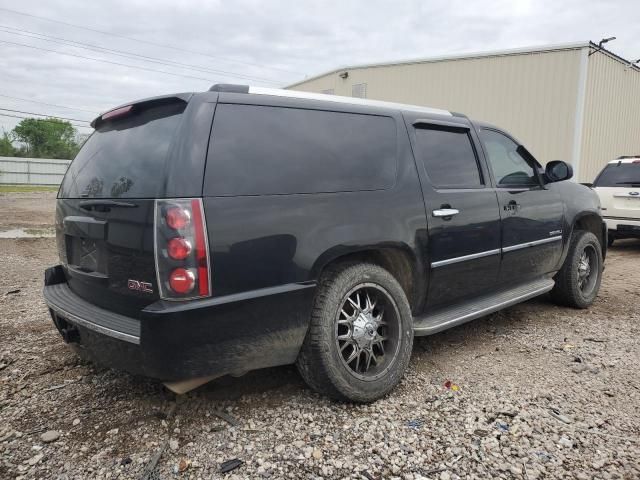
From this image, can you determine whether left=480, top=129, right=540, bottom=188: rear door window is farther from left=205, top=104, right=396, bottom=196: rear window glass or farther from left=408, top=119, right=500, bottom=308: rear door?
left=205, top=104, right=396, bottom=196: rear window glass

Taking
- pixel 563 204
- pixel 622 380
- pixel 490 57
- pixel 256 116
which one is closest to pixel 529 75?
pixel 490 57

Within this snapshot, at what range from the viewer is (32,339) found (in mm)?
3812

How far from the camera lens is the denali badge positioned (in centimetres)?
222

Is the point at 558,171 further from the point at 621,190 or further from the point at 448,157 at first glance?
the point at 621,190

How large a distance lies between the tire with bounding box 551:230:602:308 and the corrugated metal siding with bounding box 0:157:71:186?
40.6 meters

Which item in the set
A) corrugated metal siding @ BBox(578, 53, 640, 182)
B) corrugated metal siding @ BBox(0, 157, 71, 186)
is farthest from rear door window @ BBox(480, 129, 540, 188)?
corrugated metal siding @ BBox(0, 157, 71, 186)

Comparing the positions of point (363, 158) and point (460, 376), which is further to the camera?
point (460, 376)

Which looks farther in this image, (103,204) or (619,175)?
(619,175)

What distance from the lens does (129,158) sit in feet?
8.26

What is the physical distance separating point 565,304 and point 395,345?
9.33ft

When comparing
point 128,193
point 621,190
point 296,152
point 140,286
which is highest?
point 296,152

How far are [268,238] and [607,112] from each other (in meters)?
15.4

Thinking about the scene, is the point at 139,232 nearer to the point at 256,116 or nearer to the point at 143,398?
the point at 256,116

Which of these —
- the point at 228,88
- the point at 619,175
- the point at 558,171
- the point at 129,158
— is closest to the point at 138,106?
the point at 129,158
